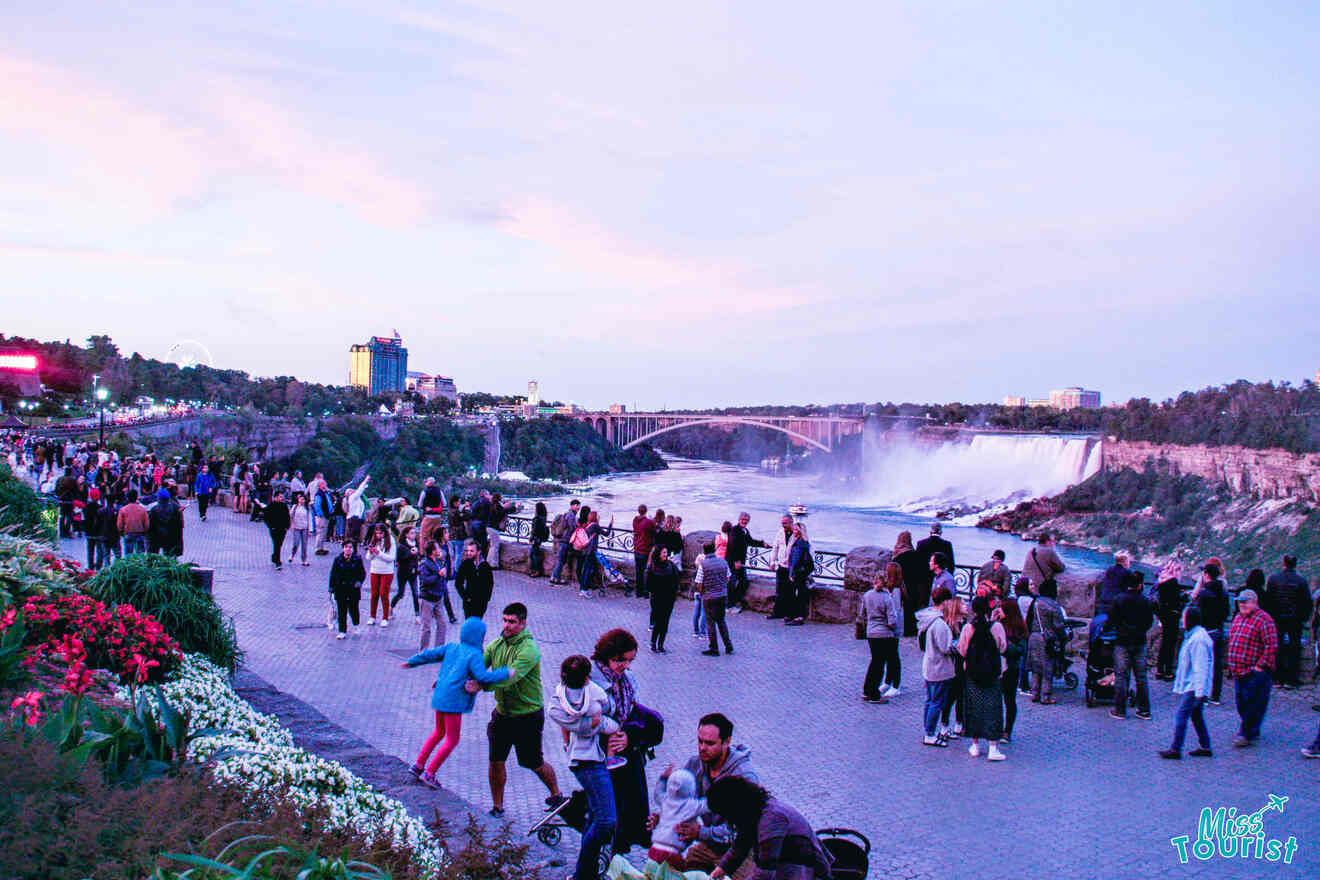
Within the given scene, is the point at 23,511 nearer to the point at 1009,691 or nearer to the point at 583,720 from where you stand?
the point at 583,720

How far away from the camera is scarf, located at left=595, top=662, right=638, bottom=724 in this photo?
16.1 ft

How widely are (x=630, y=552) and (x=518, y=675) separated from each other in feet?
32.4

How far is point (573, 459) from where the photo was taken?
119875 mm

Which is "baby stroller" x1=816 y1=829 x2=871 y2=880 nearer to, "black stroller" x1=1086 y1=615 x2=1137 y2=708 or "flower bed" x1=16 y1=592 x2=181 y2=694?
"flower bed" x1=16 y1=592 x2=181 y2=694

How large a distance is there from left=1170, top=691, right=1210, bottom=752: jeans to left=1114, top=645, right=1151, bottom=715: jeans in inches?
40.1

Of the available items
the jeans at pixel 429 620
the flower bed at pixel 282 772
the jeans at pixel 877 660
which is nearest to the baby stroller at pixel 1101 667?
the jeans at pixel 877 660

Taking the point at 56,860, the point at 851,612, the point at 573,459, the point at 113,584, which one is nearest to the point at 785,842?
the point at 56,860

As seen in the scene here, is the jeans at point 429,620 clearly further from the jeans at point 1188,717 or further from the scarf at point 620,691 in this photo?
the jeans at point 1188,717

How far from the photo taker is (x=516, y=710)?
18.1 feet

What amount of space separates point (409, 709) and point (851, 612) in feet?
21.7

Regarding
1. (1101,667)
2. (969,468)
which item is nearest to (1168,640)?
(1101,667)

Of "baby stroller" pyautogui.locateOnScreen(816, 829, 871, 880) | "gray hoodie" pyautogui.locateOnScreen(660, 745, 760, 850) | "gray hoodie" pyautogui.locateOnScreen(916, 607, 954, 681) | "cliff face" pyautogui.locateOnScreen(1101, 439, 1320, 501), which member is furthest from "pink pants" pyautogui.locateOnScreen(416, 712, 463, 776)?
"cliff face" pyautogui.locateOnScreen(1101, 439, 1320, 501)

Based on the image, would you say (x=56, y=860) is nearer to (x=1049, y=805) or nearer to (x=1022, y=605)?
(x=1049, y=805)

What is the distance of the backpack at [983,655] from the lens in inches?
277
